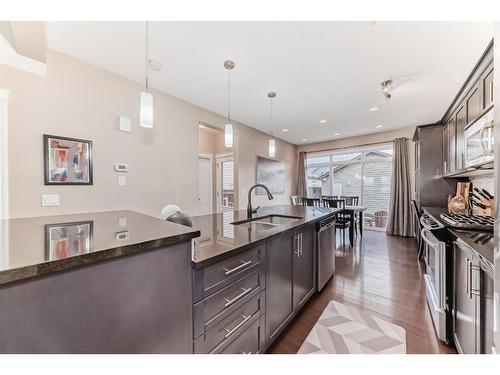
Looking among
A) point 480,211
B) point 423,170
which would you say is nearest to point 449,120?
point 423,170

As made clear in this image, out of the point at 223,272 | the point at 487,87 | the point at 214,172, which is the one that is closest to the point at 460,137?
the point at 487,87

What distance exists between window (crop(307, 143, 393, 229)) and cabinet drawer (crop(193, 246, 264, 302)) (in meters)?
5.40

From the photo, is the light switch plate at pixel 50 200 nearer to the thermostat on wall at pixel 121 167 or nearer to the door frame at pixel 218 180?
the thermostat on wall at pixel 121 167

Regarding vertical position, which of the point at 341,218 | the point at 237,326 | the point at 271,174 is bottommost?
the point at 237,326

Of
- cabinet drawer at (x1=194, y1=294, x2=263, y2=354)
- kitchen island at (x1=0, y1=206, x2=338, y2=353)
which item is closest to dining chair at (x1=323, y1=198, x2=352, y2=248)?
kitchen island at (x1=0, y1=206, x2=338, y2=353)

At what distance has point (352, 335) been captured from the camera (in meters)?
1.66

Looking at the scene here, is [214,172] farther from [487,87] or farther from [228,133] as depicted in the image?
[487,87]

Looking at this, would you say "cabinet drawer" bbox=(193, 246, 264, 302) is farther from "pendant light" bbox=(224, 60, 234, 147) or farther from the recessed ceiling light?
the recessed ceiling light

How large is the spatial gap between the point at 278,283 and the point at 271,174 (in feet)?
13.8

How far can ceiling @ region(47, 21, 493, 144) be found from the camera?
1.78m

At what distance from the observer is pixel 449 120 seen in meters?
3.33

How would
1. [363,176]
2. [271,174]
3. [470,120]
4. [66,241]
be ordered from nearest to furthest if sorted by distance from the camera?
[66,241]
[470,120]
[271,174]
[363,176]

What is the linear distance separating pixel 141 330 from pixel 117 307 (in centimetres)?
14

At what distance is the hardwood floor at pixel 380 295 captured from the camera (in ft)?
5.30
